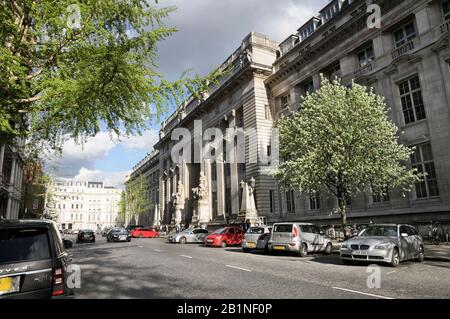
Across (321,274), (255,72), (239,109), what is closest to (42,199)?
(239,109)

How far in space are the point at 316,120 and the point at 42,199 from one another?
65.8m

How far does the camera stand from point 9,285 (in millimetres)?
4250

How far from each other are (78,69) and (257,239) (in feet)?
43.4

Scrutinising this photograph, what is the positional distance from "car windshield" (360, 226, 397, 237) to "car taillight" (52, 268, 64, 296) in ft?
37.0

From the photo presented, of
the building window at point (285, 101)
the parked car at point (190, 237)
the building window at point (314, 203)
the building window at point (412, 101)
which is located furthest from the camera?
the building window at point (285, 101)

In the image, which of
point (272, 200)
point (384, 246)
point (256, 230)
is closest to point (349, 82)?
point (272, 200)

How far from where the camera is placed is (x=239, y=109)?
40.0 m

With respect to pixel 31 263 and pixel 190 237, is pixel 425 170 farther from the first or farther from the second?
pixel 31 263

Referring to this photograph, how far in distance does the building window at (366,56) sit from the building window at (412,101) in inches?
154

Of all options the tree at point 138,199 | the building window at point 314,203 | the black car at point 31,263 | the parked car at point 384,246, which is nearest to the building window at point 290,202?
the building window at point 314,203

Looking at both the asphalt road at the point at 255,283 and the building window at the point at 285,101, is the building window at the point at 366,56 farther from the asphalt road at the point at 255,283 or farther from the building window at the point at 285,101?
the asphalt road at the point at 255,283

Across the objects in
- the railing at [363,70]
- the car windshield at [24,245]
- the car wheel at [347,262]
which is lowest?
the car wheel at [347,262]

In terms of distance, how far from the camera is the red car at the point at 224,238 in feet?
77.3
